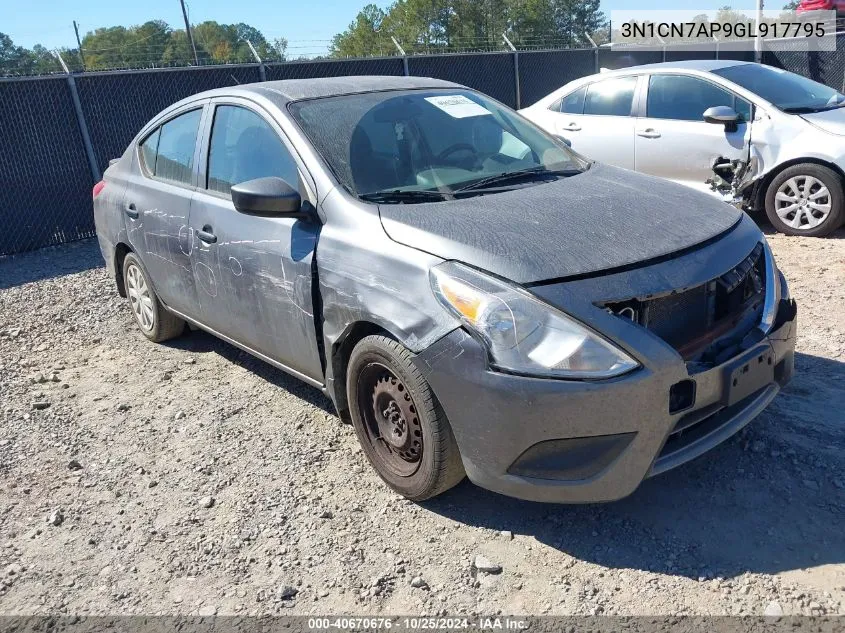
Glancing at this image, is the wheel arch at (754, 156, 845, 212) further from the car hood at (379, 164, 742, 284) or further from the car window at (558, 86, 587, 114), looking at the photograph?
the car hood at (379, 164, 742, 284)

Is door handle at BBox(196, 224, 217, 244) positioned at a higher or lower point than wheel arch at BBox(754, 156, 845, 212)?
higher

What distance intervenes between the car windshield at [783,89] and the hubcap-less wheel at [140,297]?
5654mm

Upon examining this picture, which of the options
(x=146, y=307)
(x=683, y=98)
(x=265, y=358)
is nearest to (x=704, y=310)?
(x=265, y=358)

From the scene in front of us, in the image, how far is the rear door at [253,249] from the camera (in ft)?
11.7

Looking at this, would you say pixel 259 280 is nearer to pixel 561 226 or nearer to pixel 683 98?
pixel 561 226

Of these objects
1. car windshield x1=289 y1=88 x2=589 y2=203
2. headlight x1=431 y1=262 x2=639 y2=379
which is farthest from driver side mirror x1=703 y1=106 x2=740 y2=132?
headlight x1=431 y1=262 x2=639 y2=379

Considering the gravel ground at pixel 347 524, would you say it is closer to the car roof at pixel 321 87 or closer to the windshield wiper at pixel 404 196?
the windshield wiper at pixel 404 196

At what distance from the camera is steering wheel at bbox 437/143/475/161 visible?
12.5 ft

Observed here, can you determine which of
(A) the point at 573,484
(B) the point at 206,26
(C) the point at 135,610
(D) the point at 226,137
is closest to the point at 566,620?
(A) the point at 573,484

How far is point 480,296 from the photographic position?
9.04 feet

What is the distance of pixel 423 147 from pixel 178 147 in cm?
174

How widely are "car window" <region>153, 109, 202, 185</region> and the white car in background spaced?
386 cm

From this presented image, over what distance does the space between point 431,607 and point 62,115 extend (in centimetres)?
871

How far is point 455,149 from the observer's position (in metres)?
3.89
